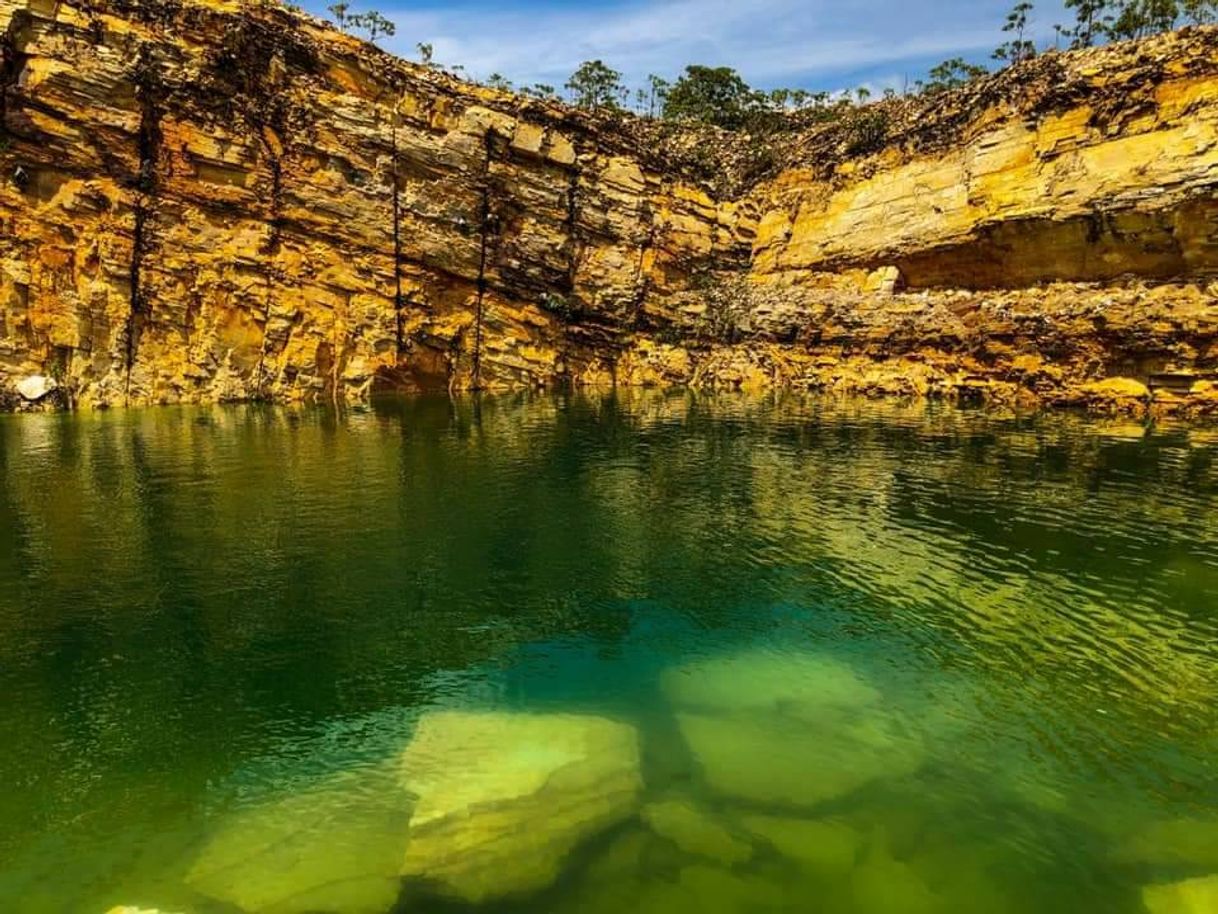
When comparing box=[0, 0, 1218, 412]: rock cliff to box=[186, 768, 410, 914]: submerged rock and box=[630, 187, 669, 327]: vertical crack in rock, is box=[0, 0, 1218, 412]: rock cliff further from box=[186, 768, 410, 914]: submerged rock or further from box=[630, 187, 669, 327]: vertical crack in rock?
box=[186, 768, 410, 914]: submerged rock

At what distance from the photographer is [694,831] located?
32.6ft

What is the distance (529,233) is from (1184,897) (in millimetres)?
67792

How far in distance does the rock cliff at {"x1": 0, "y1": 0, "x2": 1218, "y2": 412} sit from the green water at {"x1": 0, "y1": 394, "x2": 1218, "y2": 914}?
2928 cm

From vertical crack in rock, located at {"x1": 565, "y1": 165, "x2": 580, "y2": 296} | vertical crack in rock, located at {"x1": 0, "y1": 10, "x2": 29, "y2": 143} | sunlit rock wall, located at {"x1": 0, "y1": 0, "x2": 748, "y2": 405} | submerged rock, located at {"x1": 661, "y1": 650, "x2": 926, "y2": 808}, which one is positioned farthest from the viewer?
vertical crack in rock, located at {"x1": 565, "y1": 165, "x2": 580, "y2": 296}

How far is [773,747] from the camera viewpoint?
11883 mm

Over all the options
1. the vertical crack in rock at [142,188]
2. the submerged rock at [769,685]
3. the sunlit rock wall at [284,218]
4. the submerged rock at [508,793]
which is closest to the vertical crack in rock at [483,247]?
the sunlit rock wall at [284,218]

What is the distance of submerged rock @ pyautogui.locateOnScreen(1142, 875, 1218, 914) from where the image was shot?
8516 mm

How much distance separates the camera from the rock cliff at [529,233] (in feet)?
168

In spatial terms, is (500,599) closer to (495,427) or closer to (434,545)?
(434,545)

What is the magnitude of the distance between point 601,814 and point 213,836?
4.92 meters

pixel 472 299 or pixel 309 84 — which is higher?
pixel 309 84

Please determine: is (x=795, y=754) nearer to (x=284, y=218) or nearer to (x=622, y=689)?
(x=622, y=689)

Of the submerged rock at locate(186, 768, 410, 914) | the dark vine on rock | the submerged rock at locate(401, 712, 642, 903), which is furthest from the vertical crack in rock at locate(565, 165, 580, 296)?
the submerged rock at locate(186, 768, 410, 914)

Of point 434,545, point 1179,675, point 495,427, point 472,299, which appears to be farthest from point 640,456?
point 472,299
